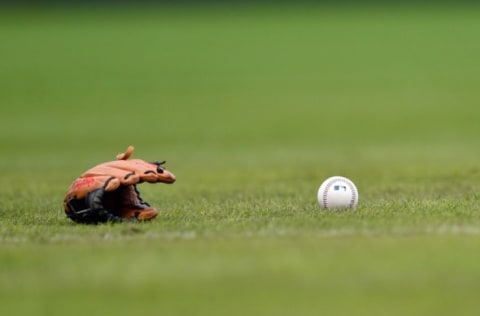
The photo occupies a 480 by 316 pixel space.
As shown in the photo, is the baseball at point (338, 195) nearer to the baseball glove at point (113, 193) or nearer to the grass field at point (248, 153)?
the grass field at point (248, 153)

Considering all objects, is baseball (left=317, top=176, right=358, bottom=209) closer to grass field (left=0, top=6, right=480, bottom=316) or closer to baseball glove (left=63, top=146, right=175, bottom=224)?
grass field (left=0, top=6, right=480, bottom=316)

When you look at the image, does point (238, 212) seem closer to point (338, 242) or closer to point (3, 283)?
point (338, 242)

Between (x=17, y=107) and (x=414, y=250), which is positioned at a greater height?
(x=17, y=107)

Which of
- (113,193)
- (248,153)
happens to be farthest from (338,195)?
(248,153)

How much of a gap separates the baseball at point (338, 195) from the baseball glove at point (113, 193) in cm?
129

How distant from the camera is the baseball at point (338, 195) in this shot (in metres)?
8.27

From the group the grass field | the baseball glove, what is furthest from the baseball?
the baseball glove

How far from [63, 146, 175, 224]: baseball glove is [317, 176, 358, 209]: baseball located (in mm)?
1293

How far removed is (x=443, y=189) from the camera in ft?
34.5

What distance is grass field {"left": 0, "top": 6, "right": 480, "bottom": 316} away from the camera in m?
5.68

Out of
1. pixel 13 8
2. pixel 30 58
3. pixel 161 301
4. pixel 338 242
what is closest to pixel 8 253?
pixel 161 301

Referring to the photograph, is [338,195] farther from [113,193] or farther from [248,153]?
[248,153]

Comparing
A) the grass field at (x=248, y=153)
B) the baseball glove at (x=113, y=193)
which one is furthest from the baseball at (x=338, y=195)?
the baseball glove at (x=113, y=193)

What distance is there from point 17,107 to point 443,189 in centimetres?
1566
